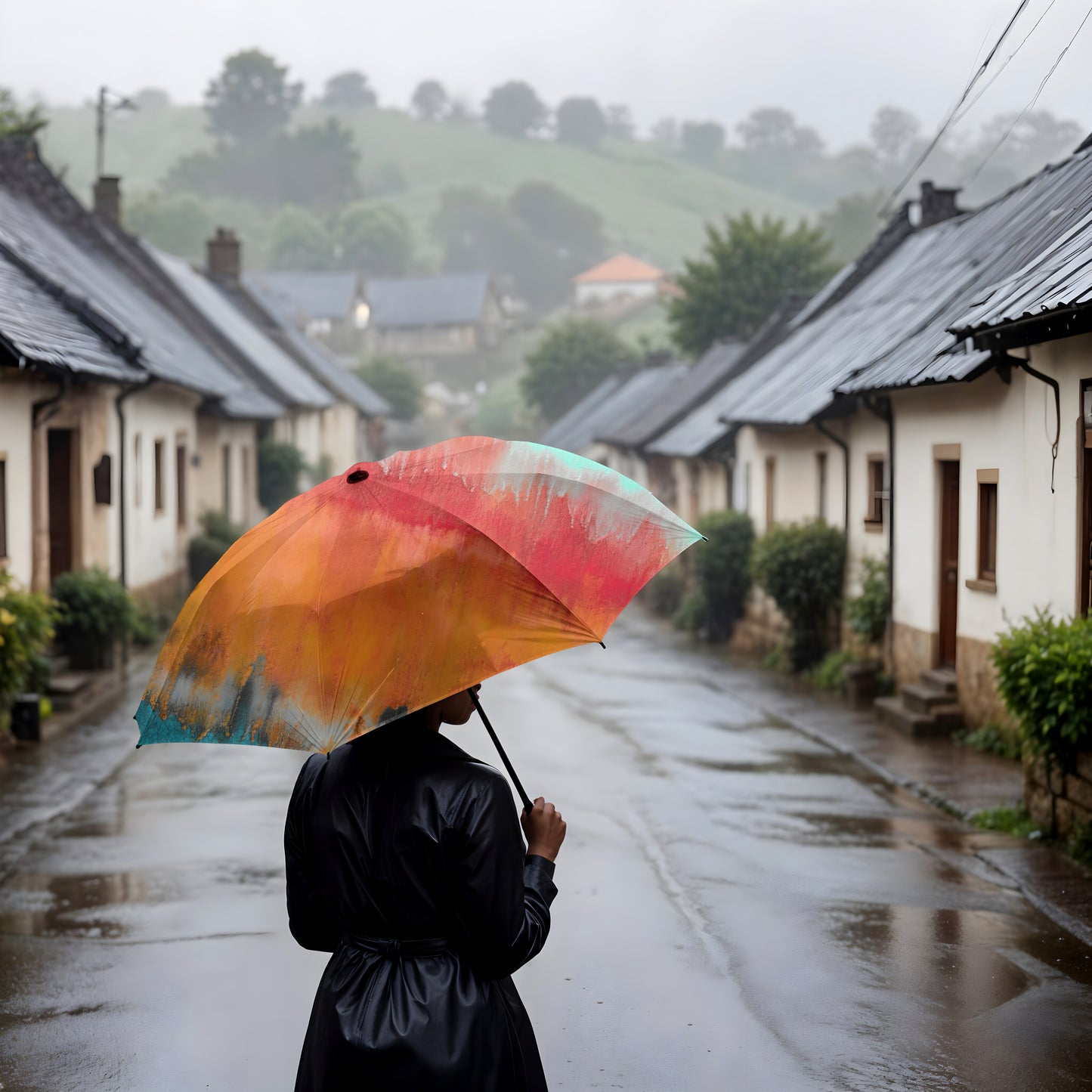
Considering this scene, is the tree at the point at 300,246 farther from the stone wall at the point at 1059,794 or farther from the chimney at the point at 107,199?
the stone wall at the point at 1059,794

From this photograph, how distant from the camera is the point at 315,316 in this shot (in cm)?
9206

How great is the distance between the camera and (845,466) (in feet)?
58.9

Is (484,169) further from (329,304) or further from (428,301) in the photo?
(329,304)

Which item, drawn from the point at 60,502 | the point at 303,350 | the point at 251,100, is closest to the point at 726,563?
the point at 60,502

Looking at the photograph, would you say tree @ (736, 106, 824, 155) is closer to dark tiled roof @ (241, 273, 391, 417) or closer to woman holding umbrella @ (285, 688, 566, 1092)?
dark tiled roof @ (241, 273, 391, 417)

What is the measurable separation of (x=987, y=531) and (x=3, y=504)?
9.50m

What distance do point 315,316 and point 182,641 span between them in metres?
90.9

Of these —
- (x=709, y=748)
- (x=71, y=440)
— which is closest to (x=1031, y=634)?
(x=709, y=748)

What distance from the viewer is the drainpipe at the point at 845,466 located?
17359 millimetres

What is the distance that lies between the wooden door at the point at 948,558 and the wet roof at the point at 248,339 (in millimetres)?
19362

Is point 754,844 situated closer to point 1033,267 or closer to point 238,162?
point 1033,267

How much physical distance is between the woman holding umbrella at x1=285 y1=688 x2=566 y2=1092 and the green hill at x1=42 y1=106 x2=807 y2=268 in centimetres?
13508

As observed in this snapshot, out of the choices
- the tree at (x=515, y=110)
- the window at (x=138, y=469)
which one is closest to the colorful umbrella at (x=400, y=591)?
the window at (x=138, y=469)

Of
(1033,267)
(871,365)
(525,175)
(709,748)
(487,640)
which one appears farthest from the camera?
(525,175)
